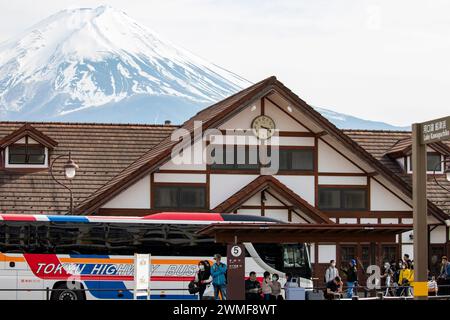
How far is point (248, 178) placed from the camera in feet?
141

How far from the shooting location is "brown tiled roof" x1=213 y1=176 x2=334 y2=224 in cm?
4178

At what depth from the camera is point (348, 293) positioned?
32.7 meters

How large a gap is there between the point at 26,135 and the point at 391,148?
656 inches

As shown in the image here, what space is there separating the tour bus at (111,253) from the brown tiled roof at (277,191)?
5612 mm

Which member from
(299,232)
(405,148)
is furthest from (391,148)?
(299,232)

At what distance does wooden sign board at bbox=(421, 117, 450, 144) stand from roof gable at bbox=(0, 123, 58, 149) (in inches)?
1106

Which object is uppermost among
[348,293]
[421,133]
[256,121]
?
[256,121]

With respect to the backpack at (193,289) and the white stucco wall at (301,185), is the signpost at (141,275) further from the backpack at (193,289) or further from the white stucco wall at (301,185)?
the white stucco wall at (301,185)

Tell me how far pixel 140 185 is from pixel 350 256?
30.4ft

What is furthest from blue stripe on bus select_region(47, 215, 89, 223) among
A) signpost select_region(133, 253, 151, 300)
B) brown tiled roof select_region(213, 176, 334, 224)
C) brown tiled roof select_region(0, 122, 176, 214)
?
signpost select_region(133, 253, 151, 300)
